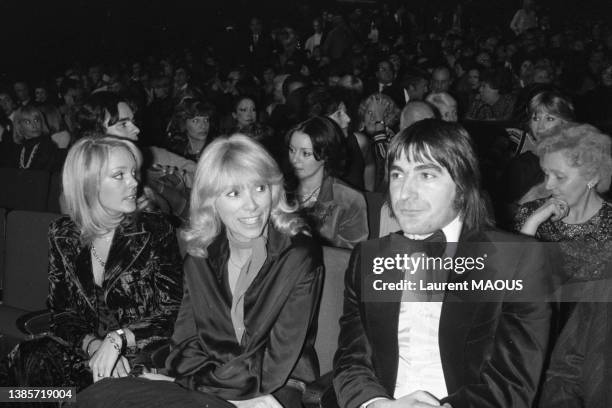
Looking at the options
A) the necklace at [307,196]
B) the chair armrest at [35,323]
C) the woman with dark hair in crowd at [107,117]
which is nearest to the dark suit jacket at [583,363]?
the necklace at [307,196]

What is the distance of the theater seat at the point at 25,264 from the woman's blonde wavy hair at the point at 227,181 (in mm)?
1422

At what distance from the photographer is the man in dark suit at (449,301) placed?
1890mm

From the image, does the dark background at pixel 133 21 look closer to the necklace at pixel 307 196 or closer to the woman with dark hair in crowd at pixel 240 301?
the necklace at pixel 307 196

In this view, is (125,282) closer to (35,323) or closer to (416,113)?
(35,323)

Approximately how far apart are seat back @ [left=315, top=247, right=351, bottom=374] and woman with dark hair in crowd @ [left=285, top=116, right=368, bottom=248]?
1.00 metres

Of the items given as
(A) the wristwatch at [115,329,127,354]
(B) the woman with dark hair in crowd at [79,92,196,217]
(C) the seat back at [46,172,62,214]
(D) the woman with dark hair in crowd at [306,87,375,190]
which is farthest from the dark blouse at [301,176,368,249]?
(C) the seat back at [46,172,62,214]

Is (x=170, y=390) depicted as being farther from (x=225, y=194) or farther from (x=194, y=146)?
(x=194, y=146)

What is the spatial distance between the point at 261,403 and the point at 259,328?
250 mm

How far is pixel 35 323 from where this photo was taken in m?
2.89

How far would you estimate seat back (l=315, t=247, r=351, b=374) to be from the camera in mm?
2539

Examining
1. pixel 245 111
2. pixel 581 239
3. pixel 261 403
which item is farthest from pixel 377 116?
pixel 261 403

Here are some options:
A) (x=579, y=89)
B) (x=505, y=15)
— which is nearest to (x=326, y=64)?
(x=579, y=89)

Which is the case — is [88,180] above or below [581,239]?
above

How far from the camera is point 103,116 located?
375 centimetres
